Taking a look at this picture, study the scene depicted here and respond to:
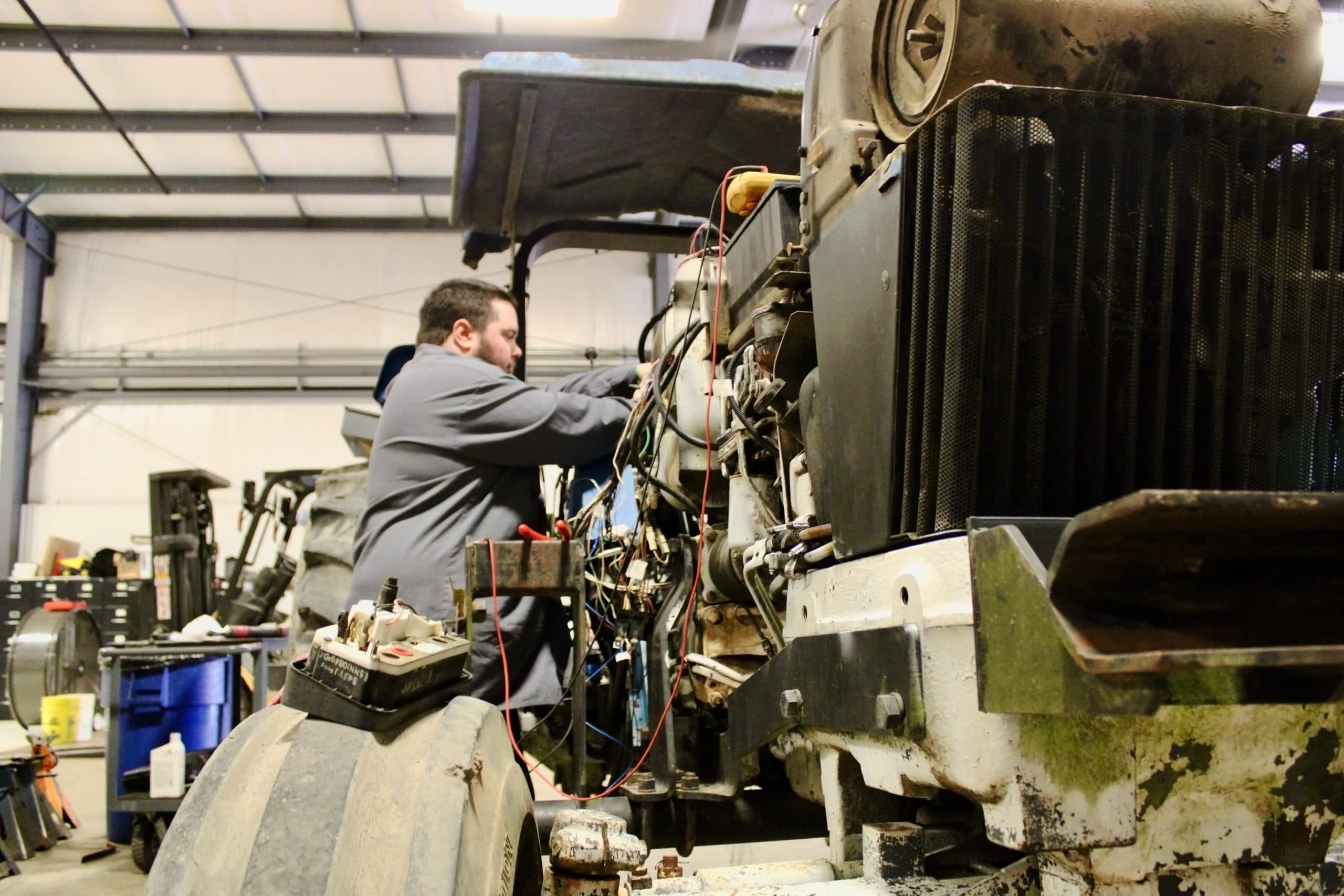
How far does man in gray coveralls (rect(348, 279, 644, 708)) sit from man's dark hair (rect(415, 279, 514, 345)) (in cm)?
26

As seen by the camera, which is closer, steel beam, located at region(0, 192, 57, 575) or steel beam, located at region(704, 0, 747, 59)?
steel beam, located at region(704, 0, 747, 59)

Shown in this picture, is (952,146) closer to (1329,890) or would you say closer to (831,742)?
(831,742)

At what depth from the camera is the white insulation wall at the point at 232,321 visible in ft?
37.1

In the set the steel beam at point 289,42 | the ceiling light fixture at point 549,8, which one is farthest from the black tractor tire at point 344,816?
the steel beam at point 289,42

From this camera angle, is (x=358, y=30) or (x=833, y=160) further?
(x=358, y=30)

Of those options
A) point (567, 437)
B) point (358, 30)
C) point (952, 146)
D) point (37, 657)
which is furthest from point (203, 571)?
point (952, 146)

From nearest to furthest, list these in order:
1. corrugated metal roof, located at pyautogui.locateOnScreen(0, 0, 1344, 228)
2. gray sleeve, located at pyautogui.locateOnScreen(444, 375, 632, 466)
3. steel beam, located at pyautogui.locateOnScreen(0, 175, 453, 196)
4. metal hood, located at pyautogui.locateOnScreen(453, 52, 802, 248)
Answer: metal hood, located at pyautogui.locateOnScreen(453, 52, 802, 248) → gray sleeve, located at pyautogui.locateOnScreen(444, 375, 632, 466) → corrugated metal roof, located at pyautogui.locateOnScreen(0, 0, 1344, 228) → steel beam, located at pyautogui.locateOnScreen(0, 175, 453, 196)

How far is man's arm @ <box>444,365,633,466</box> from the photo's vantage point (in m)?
2.72

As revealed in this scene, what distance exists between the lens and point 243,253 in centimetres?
1166

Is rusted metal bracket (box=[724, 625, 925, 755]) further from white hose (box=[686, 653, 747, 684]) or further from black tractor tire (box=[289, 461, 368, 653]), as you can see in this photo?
black tractor tire (box=[289, 461, 368, 653])

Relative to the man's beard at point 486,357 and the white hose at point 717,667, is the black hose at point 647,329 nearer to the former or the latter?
the man's beard at point 486,357

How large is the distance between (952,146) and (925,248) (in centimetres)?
12

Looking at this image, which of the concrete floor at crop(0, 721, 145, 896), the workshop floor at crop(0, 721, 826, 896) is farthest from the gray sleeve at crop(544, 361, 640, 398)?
the concrete floor at crop(0, 721, 145, 896)

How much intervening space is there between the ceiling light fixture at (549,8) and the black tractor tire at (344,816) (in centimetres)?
709
